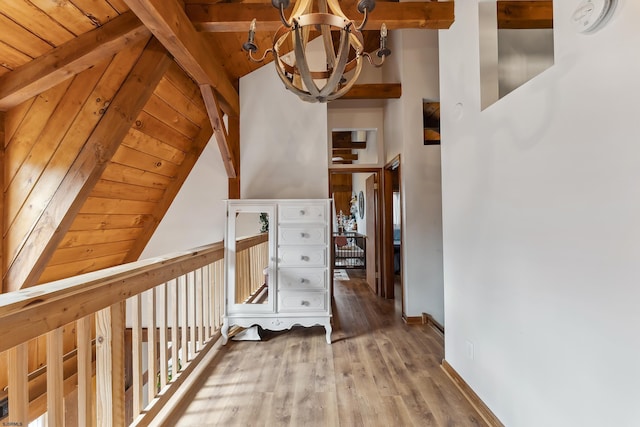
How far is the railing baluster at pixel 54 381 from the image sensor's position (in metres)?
1.00

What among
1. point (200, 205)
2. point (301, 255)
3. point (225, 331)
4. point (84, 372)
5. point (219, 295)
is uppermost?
point (200, 205)

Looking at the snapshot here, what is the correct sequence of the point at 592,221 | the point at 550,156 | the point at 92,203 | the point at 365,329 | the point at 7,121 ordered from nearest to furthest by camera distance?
the point at 592,221 → the point at 550,156 → the point at 7,121 → the point at 92,203 → the point at 365,329

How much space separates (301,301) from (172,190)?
6.17ft

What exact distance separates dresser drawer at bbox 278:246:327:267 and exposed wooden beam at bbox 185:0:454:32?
5.74 feet

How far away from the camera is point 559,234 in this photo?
118 centimetres

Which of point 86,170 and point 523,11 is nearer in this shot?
point 523,11

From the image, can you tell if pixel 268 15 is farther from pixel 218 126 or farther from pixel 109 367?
pixel 109 367

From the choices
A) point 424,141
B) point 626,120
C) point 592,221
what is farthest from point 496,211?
point 424,141

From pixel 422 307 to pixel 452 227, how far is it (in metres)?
1.45

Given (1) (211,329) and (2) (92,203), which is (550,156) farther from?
(2) (92,203)

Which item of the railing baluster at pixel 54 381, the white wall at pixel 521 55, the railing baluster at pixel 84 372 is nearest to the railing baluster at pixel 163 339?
the railing baluster at pixel 84 372

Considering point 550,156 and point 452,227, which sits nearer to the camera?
point 550,156

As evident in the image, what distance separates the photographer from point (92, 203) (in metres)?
2.47

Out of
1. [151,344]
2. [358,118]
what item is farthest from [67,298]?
[358,118]
